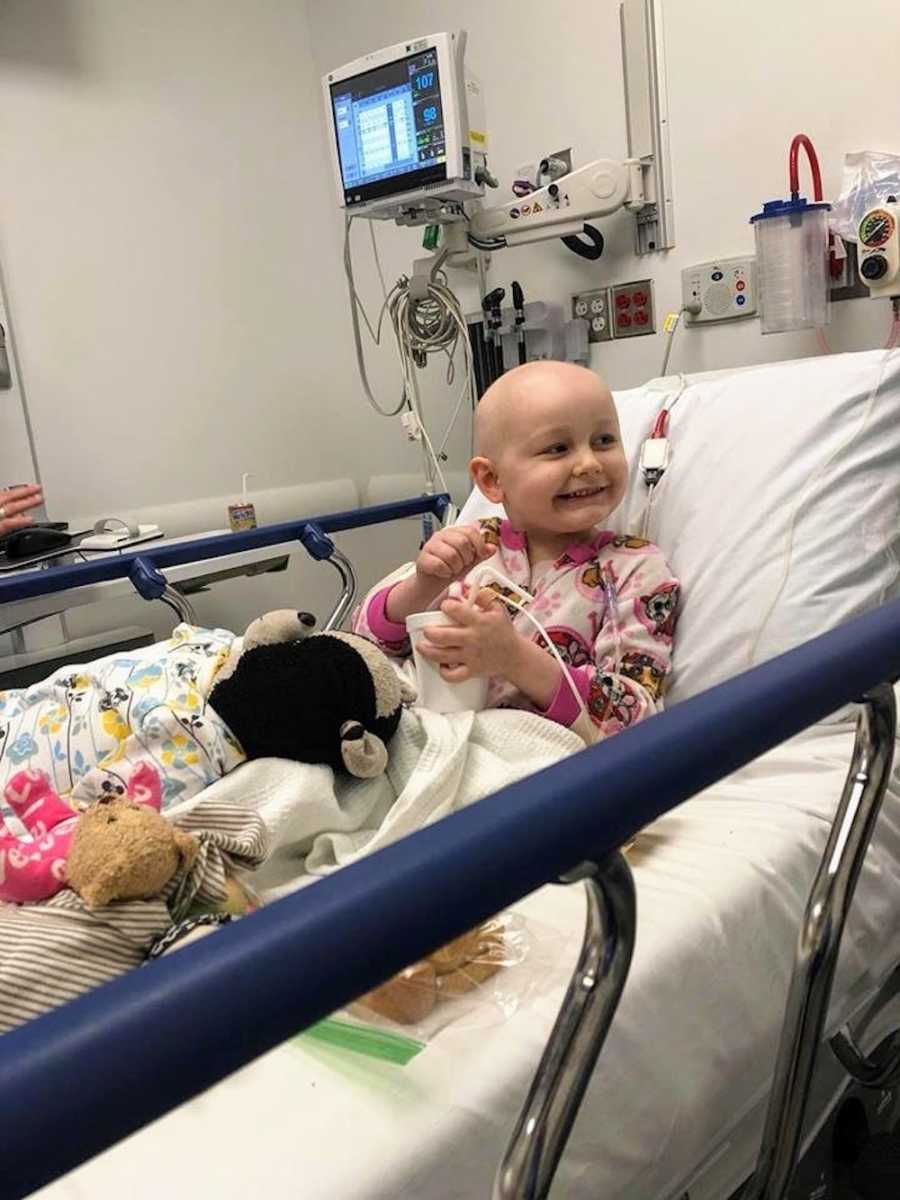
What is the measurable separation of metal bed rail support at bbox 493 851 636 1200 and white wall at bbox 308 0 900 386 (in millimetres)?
1743

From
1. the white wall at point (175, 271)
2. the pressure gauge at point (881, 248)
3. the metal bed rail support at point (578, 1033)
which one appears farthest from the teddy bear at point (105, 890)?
the white wall at point (175, 271)

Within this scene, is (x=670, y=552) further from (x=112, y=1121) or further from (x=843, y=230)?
(x=112, y=1121)

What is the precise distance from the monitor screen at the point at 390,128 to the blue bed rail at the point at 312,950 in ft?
6.52

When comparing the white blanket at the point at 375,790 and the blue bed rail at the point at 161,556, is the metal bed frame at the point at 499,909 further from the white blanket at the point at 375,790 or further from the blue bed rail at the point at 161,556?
the blue bed rail at the point at 161,556

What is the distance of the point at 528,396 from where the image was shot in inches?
55.0

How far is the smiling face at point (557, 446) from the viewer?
1378mm

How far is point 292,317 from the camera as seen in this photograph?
315cm

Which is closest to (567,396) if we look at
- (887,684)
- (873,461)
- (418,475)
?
(873,461)

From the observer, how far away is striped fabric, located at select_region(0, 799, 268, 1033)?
2.36 feet

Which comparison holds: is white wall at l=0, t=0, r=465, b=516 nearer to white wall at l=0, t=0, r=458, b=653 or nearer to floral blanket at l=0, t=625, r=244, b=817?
white wall at l=0, t=0, r=458, b=653

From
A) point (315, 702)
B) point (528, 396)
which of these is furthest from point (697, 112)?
point (315, 702)

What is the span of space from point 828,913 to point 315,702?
21.7 inches

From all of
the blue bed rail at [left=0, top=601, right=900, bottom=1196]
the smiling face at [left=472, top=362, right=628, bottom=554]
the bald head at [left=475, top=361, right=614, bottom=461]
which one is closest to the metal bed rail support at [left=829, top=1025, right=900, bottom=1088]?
the blue bed rail at [left=0, top=601, right=900, bottom=1196]

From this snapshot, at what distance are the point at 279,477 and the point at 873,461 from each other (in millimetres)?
2119
